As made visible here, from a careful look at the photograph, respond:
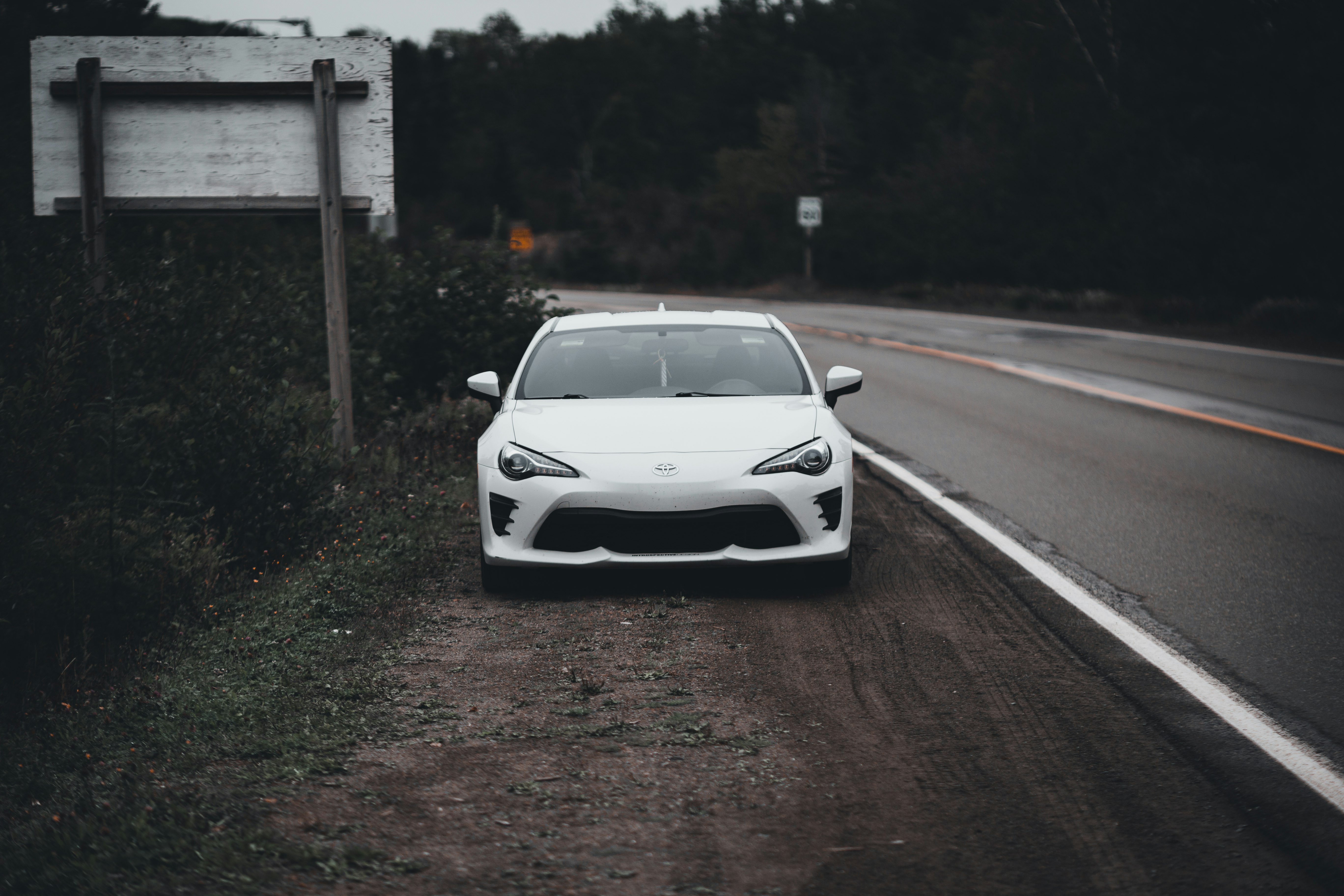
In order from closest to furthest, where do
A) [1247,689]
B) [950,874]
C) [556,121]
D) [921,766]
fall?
1. [950,874]
2. [921,766]
3. [1247,689]
4. [556,121]

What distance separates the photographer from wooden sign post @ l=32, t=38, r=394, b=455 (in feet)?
29.8

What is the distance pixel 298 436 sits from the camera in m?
7.71

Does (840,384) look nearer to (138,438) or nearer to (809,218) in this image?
(138,438)

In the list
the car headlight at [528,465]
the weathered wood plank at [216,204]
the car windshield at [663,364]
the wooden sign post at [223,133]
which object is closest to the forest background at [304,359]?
the weathered wood plank at [216,204]

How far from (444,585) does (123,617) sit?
157 centimetres

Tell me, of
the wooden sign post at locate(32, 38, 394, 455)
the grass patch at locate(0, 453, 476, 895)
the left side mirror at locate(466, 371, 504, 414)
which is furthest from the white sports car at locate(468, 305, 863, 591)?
the wooden sign post at locate(32, 38, 394, 455)

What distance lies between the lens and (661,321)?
7910 millimetres

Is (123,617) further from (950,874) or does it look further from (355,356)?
(355,356)

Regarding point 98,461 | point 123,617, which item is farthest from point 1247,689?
point 98,461

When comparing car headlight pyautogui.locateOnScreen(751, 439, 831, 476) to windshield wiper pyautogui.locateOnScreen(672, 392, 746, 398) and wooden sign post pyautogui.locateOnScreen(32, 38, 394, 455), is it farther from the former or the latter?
wooden sign post pyautogui.locateOnScreen(32, 38, 394, 455)

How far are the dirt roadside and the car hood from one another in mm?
825

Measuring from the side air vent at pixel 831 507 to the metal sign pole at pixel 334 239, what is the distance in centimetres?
401

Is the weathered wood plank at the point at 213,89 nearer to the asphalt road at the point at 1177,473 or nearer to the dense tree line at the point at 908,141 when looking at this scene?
the dense tree line at the point at 908,141

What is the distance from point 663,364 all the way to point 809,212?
3590 centimetres
